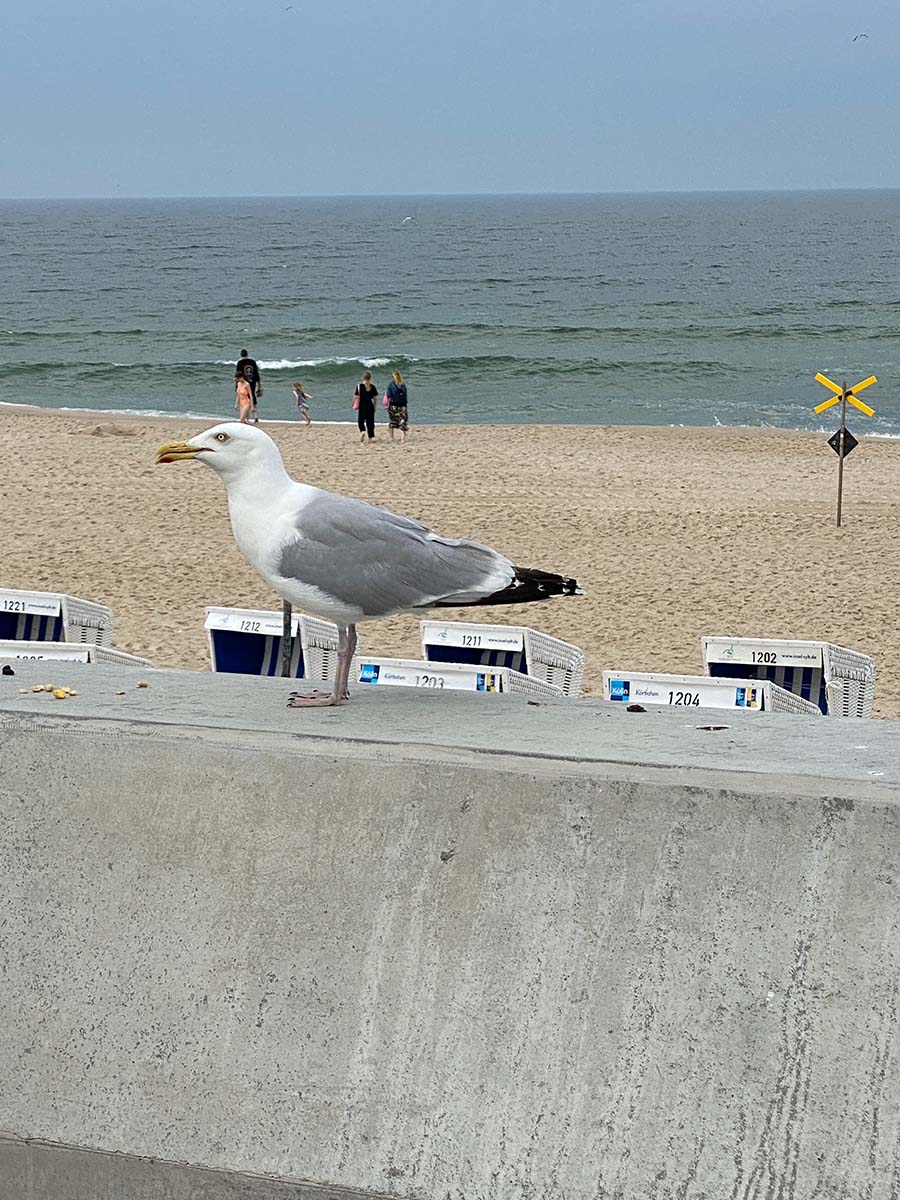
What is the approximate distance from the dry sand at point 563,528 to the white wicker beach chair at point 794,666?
3.04 meters

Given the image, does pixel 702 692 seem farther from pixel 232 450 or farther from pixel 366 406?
pixel 366 406

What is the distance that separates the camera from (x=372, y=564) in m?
4.54

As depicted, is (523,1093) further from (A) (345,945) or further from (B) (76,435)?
(B) (76,435)

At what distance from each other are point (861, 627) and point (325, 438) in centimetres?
1647

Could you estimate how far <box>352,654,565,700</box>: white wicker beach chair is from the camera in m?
6.64

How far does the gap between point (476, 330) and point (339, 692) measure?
2061 inches

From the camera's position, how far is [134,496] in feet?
65.4

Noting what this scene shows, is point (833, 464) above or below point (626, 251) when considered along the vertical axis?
below

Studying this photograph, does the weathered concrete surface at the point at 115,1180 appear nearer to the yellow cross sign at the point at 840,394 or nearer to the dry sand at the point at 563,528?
the dry sand at the point at 563,528

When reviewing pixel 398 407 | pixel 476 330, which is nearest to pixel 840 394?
pixel 398 407

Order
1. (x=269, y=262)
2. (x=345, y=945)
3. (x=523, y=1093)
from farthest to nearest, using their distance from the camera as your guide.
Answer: (x=269, y=262) < (x=345, y=945) < (x=523, y=1093)

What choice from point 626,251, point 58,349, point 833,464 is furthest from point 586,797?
point 626,251

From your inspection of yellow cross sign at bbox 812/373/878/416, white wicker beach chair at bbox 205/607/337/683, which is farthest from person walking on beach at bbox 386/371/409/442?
white wicker beach chair at bbox 205/607/337/683

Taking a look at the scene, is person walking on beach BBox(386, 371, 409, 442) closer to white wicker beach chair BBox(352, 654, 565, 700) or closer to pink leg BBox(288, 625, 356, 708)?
white wicker beach chair BBox(352, 654, 565, 700)
